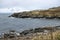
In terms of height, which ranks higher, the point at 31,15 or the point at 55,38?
the point at 55,38

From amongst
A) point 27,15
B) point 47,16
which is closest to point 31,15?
point 27,15

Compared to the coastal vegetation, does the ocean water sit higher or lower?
lower

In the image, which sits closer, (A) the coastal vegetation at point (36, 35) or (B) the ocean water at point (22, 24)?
(A) the coastal vegetation at point (36, 35)

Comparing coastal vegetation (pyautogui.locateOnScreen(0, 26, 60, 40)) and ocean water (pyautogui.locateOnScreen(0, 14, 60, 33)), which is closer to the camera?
coastal vegetation (pyautogui.locateOnScreen(0, 26, 60, 40))

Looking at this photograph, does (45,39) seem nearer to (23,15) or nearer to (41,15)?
(41,15)

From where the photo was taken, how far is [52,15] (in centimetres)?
11806

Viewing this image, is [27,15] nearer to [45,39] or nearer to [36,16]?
[36,16]

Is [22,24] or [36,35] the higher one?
[36,35]

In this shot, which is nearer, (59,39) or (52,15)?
(59,39)

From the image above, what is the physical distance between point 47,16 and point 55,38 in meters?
106

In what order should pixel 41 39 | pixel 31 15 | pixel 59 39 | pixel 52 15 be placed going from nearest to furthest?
pixel 59 39
pixel 41 39
pixel 52 15
pixel 31 15

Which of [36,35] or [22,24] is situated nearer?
[36,35]

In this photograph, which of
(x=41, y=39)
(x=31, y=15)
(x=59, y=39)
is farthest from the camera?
(x=31, y=15)

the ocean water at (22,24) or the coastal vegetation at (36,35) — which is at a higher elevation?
the coastal vegetation at (36,35)
